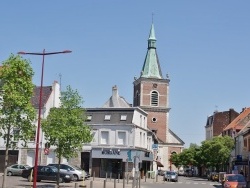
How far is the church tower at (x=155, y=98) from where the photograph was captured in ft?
320

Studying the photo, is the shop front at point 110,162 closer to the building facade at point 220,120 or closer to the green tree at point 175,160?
the green tree at point 175,160

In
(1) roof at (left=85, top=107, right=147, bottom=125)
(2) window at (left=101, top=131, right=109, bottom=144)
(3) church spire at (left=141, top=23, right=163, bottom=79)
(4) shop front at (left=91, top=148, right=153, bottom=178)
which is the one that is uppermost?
(3) church spire at (left=141, top=23, right=163, bottom=79)

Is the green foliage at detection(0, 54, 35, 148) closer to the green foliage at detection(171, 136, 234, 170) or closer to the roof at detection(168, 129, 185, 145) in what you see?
the green foliage at detection(171, 136, 234, 170)

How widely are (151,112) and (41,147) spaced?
44.6 metres

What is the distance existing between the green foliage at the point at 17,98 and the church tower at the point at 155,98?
230 ft

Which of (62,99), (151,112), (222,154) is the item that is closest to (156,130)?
(151,112)

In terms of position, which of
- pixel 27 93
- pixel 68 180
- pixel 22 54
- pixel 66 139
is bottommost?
pixel 68 180

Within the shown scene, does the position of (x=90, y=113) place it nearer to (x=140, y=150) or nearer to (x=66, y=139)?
(x=140, y=150)

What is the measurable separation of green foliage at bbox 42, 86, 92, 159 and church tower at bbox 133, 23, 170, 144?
2517 inches

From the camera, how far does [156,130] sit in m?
98.1

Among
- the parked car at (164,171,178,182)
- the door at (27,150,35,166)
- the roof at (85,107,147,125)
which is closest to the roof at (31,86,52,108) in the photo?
the roof at (85,107,147,125)

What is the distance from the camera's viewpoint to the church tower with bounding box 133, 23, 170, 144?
320 ft

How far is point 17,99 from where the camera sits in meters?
27.0

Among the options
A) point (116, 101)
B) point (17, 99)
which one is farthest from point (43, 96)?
point (17, 99)
